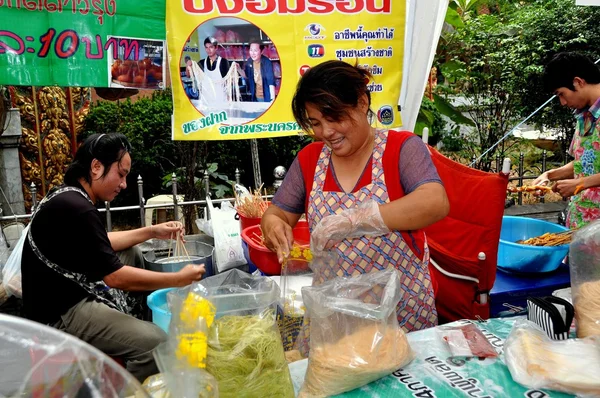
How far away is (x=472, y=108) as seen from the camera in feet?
21.2

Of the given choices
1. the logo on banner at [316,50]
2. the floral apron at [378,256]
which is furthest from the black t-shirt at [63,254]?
the logo on banner at [316,50]

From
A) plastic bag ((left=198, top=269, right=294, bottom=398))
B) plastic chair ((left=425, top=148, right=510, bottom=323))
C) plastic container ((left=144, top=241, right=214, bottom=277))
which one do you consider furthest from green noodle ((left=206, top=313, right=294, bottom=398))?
plastic container ((left=144, top=241, right=214, bottom=277))

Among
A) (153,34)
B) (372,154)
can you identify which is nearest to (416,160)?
(372,154)

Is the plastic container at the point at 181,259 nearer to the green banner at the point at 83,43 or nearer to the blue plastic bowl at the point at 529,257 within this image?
the green banner at the point at 83,43

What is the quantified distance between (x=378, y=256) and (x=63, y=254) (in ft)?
4.23

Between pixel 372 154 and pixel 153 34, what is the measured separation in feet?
6.16

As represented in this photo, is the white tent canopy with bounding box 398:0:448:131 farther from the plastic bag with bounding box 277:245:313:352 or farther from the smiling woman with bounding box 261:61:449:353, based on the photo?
the plastic bag with bounding box 277:245:313:352

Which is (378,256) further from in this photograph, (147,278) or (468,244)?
(147,278)

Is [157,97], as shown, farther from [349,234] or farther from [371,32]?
[349,234]

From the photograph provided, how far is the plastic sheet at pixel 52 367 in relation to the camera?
0.60 meters

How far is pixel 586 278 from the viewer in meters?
1.49

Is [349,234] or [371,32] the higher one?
[371,32]

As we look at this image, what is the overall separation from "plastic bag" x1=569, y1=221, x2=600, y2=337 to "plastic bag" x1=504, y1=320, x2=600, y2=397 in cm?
8

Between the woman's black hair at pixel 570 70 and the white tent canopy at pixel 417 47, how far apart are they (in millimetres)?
668
